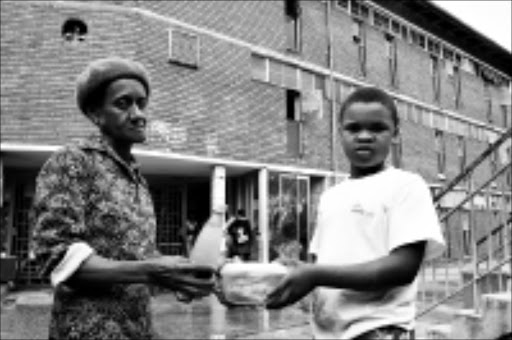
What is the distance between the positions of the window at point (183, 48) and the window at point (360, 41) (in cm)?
756

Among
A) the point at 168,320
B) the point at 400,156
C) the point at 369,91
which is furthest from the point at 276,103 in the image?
the point at 369,91

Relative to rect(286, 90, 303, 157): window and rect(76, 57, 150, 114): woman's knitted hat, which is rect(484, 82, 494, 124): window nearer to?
rect(286, 90, 303, 157): window

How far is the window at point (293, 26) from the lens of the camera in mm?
16719

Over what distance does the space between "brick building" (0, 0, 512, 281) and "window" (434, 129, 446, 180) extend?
0.36 m

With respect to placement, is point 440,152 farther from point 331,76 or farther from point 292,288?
point 292,288

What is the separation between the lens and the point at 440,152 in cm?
2327

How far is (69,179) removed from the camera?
1.59 metres

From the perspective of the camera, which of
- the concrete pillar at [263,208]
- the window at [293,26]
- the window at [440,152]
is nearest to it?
the concrete pillar at [263,208]

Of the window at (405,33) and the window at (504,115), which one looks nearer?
the window at (405,33)

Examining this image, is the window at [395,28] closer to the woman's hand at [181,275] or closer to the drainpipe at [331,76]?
the drainpipe at [331,76]

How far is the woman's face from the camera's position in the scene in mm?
1744

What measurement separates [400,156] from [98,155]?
19.8 metres

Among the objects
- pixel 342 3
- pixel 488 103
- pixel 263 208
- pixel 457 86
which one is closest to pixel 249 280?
pixel 263 208

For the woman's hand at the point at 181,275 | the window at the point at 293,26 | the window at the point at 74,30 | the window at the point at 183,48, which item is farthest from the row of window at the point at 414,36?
the woman's hand at the point at 181,275
